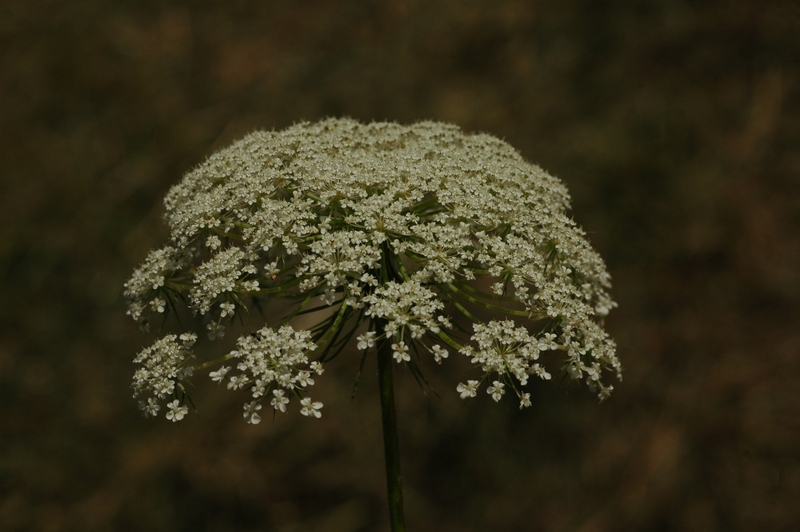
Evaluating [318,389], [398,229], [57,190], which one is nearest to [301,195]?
[398,229]

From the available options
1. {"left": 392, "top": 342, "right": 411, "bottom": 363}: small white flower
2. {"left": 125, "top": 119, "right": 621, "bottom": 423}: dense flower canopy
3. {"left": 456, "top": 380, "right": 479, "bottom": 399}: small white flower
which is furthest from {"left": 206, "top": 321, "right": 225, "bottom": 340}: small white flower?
{"left": 456, "top": 380, "right": 479, "bottom": 399}: small white flower

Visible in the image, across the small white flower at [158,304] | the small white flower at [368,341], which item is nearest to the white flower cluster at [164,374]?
the small white flower at [158,304]

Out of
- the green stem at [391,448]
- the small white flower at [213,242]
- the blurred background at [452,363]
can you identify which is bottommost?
the green stem at [391,448]

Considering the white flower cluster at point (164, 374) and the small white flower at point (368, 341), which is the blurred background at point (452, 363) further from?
the small white flower at point (368, 341)

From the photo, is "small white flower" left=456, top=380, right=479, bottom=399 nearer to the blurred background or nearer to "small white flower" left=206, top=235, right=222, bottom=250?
"small white flower" left=206, top=235, right=222, bottom=250

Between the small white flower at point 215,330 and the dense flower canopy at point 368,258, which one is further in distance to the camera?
the small white flower at point 215,330

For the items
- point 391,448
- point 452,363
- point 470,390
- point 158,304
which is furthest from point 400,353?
point 452,363

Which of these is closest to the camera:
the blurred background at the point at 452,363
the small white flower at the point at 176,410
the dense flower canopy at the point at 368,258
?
the dense flower canopy at the point at 368,258
